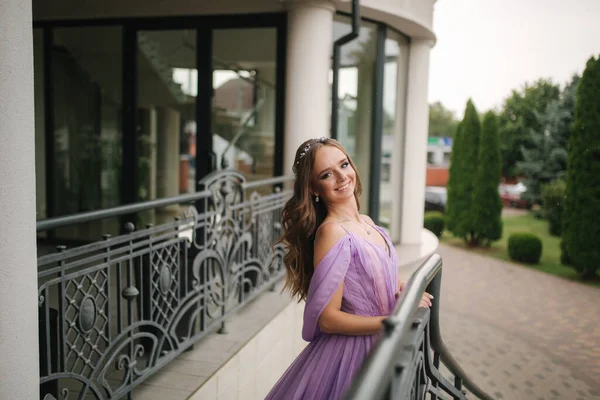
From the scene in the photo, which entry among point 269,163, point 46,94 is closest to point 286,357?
point 269,163

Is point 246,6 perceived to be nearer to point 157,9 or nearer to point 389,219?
point 157,9

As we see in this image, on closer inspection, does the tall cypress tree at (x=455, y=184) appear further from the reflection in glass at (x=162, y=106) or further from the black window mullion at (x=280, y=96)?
the black window mullion at (x=280, y=96)

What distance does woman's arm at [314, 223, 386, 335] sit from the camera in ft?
6.31

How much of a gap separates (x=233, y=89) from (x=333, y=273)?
5.96 m

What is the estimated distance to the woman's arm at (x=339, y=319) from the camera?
1.92 metres

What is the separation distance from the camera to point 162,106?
9.62 metres

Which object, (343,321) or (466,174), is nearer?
(343,321)

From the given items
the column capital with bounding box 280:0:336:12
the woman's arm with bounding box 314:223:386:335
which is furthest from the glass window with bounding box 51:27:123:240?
the woman's arm with bounding box 314:223:386:335

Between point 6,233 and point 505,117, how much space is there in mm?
28642

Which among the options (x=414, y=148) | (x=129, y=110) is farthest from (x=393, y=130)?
(x=129, y=110)

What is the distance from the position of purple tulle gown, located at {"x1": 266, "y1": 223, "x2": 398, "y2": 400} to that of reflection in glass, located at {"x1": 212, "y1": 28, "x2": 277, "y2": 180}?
459 centimetres

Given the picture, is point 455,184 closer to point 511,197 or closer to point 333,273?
point 511,197

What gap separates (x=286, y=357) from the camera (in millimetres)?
4902

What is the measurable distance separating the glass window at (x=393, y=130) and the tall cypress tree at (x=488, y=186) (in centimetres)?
800
